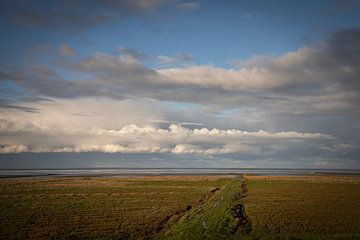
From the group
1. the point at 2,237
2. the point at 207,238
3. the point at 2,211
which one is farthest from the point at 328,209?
the point at 2,211

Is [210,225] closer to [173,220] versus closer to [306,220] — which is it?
[173,220]

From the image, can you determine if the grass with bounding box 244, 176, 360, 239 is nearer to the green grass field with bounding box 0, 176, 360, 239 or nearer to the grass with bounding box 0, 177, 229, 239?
the green grass field with bounding box 0, 176, 360, 239

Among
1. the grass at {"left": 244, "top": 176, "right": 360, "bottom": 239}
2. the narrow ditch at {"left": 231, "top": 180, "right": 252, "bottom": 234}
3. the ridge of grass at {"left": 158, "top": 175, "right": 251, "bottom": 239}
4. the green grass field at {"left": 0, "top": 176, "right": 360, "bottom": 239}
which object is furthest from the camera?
the narrow ditch at {"left": 231, "top": 180, "right": 252, "bottom": 234}

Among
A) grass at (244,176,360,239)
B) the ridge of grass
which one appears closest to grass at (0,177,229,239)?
the ridge of grass

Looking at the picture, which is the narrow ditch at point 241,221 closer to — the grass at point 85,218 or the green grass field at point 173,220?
the green grass field at point 173,220

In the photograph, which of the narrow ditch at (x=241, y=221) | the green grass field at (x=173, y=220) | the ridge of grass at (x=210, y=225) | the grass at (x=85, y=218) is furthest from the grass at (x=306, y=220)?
the grass at (x=85, y=218)

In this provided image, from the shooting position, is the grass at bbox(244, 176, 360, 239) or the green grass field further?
the grass at bbox(244, 176, 360, 239)

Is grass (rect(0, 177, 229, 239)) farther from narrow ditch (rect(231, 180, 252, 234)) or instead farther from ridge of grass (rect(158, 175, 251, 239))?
narrow ditch (rect(231, 180, 252, 234))

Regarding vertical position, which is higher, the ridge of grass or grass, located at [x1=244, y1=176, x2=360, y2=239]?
the ridge of grass

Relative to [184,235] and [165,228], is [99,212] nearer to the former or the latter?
[165,228]

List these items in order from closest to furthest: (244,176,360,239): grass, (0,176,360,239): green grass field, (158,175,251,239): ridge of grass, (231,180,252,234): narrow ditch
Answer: (158,175,251,239): ridge of grass → (0,176,360,239): green grass field → (244,176,360,239): grass → (231,180,252,234): narrow ditch

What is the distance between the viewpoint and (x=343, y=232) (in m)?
25.6

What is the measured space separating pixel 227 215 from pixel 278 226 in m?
5.98

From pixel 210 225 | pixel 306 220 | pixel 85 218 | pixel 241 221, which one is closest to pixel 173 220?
pixel 210 225
